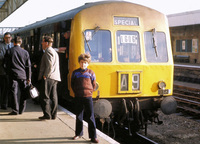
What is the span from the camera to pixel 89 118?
534 cm

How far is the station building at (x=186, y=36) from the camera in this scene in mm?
28913

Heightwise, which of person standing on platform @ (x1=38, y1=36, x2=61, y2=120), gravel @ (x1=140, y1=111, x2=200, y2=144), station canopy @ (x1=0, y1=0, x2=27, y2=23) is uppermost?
station canopy @ (x1=0, y1=0, x2=27, y2=23)

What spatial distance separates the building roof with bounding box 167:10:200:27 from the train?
21338 millimetres

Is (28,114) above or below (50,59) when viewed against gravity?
below

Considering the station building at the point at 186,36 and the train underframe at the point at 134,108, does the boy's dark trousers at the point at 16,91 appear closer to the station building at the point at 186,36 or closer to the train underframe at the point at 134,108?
the train underframe at the point at 134,108

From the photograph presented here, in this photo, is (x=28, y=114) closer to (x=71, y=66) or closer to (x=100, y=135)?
(x=71, y=66)

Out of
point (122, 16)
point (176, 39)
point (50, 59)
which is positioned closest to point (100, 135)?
point (50, 59)

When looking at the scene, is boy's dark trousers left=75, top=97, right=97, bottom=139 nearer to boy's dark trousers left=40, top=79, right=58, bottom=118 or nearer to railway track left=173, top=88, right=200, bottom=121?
boy's dark trousers left=40, top=79, right=58, bottom=118

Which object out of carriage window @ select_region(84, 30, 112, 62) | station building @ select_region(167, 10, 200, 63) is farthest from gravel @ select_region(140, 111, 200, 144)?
station building @ select_region(167, 10, 200, 63)

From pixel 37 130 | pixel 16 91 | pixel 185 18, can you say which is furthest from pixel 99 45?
pixel 185 18

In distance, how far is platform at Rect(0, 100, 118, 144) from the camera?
17.8 feet

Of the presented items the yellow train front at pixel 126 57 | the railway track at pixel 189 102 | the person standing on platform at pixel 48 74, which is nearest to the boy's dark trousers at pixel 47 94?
the person standing on platform at pixel 48 74

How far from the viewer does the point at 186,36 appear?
32594 millimetres

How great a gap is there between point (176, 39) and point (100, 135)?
99.0 ft
